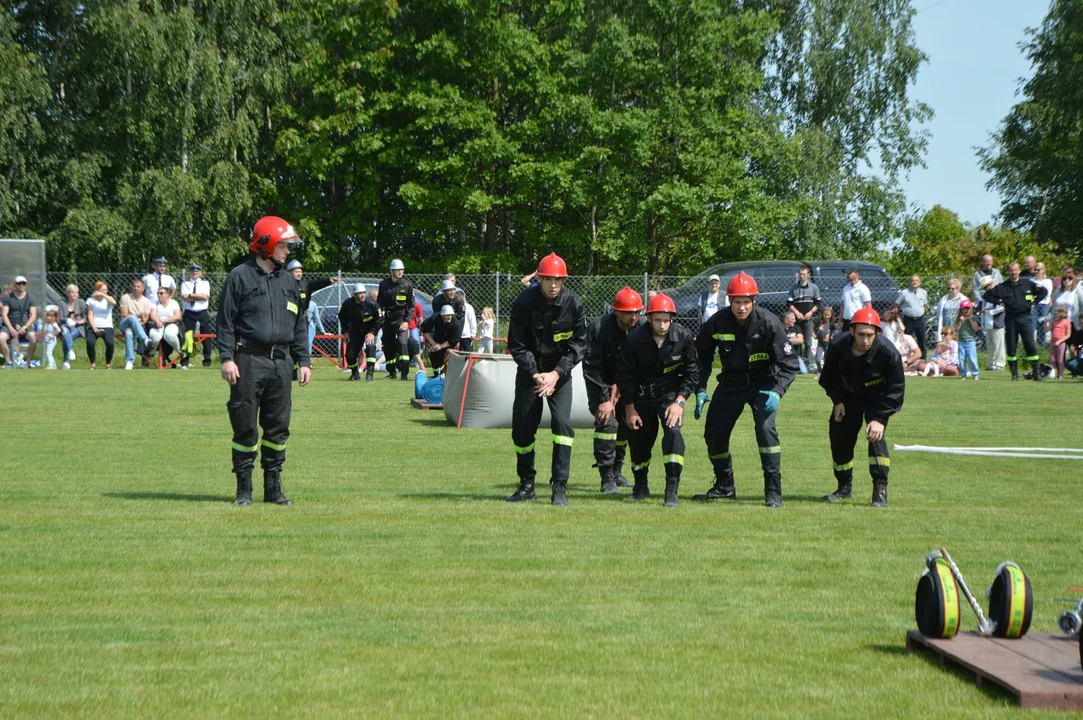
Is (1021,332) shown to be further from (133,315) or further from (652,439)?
(133,315)

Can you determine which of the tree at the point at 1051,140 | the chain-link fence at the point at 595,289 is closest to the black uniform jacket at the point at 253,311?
the chain-link fence at the point at 595,289

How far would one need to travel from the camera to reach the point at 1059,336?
26438 millimetres

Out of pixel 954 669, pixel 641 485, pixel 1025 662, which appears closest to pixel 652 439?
pixel 641 485

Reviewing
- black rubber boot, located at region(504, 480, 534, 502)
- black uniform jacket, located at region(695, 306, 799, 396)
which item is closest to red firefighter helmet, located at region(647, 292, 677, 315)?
black uniform jacket, located at region(695, 306, 799, 396)

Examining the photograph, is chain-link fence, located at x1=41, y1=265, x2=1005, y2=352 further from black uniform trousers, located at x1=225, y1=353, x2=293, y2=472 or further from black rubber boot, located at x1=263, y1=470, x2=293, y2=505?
black uniform trousers, located at x1=225, y1=353, x2=293, y2=472

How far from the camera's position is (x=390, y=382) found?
25609 mm

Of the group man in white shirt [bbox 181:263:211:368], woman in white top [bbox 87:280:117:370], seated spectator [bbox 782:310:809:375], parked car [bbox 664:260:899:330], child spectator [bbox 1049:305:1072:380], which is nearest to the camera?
seated spectator [bbox 782:310:809:375]

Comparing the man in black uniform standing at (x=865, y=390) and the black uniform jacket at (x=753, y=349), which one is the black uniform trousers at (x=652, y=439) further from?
the man in black uniform standing at (x=865, y=390)

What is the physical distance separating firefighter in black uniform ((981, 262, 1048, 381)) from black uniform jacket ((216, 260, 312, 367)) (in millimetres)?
18310

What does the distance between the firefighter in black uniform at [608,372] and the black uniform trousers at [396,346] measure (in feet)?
47.0

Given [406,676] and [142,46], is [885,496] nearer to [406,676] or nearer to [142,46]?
[406,676]

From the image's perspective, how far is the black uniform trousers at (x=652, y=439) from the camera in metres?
10.9

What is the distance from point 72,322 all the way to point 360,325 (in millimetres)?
7231

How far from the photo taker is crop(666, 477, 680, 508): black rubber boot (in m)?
10.8
